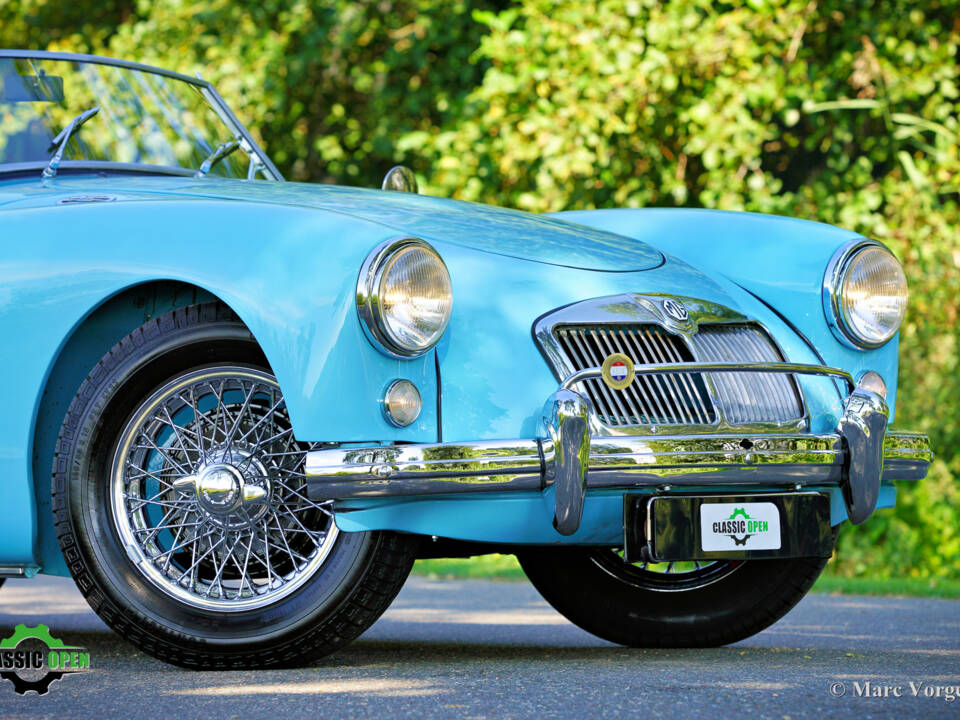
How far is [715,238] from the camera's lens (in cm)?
464

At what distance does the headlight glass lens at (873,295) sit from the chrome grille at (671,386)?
50 cm

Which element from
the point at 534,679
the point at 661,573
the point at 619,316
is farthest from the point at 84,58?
the point at 534,679

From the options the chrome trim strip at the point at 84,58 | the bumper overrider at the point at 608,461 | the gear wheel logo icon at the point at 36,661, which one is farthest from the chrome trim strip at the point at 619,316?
the chrome trim strip at the point at 84,58

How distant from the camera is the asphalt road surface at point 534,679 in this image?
10.1 feet

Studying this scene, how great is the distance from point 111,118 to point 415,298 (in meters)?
1.99

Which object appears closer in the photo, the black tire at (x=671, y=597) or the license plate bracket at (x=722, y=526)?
the license plate bracket at (x=722, y=526)

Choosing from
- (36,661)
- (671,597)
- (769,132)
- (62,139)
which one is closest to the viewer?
(36,661)

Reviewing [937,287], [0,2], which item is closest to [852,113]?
[937,287]

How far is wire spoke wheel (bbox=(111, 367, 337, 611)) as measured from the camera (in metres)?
3.59

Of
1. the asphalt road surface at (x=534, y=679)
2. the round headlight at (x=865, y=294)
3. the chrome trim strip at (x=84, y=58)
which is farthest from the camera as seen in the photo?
the chrome trim strip at (x=84, y=58)

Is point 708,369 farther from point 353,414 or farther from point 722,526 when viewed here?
point 353,414

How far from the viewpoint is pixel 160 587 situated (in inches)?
145

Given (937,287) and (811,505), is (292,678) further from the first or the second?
(937,287)

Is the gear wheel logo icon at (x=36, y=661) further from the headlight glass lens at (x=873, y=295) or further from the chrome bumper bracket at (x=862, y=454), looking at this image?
the headlight glass lens at (x=873, y=295)
